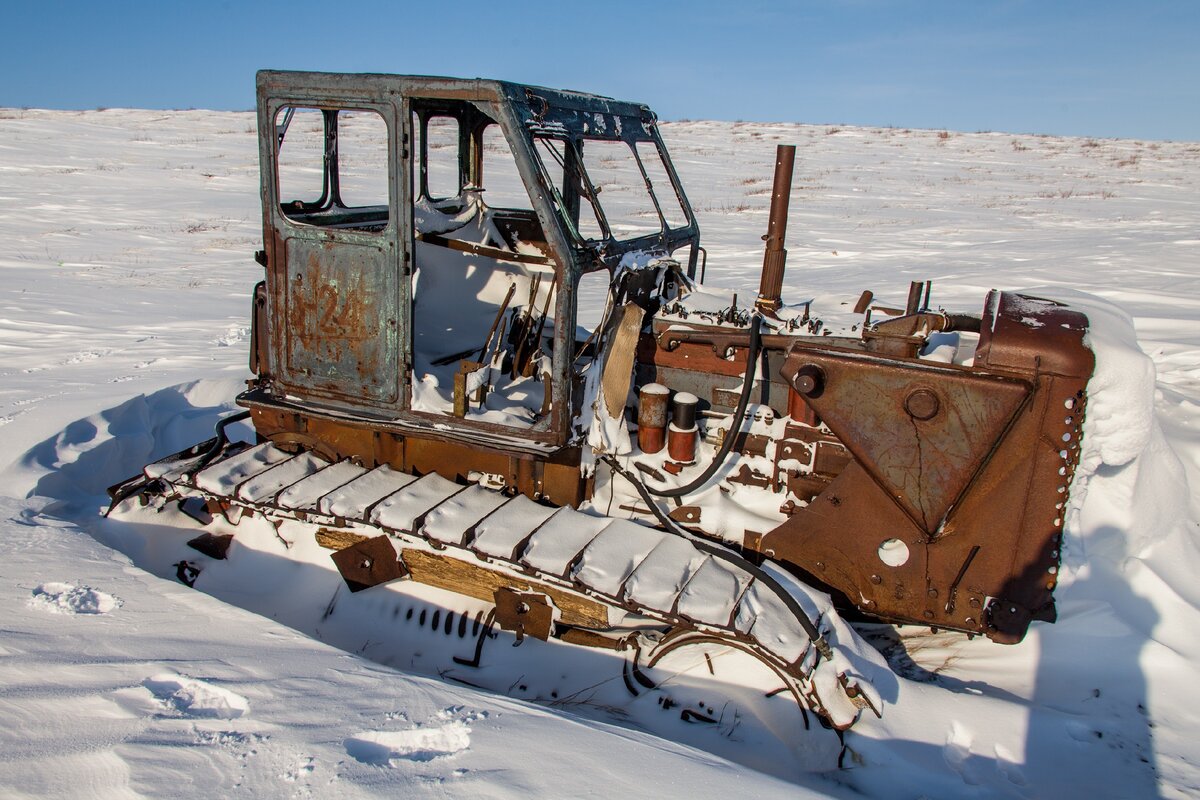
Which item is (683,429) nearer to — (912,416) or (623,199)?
(912,416)

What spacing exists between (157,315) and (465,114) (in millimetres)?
5250

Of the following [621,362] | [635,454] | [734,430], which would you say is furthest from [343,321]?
[734,430]

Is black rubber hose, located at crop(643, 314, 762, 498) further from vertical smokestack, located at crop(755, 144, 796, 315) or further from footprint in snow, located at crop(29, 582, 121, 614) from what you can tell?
footprint in snow, located at crop(29, 582, 121, 614)

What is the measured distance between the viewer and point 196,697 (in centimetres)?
273

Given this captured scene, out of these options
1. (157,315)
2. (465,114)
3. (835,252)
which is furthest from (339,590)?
(835,252)

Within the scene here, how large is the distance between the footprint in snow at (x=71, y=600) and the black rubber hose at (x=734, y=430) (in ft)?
7.24

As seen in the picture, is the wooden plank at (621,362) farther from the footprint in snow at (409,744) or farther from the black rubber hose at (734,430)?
the footprint in snow at (409,744)

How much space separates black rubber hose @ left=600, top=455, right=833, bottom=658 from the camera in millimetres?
2957

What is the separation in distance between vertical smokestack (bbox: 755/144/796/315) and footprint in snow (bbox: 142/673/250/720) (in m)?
2.58

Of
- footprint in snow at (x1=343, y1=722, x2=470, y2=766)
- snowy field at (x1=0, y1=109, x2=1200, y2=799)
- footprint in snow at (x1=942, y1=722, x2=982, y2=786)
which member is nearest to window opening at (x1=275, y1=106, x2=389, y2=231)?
snowy field at (x1=0, y1=109, x2=1200, y2=799)

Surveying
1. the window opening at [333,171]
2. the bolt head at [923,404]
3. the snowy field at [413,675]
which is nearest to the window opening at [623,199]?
the window opening at [333,171]

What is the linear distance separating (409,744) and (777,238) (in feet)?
8.83

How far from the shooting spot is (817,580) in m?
3.32

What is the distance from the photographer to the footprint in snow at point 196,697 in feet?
8.70
